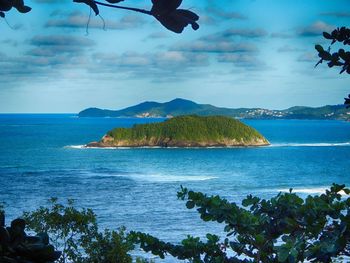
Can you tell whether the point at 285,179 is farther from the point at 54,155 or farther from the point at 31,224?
the point at 31,224

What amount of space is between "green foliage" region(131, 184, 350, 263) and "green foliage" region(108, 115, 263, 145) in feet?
398

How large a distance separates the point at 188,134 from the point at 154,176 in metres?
48.2

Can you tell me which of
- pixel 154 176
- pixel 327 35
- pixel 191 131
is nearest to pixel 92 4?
pixel 327 35

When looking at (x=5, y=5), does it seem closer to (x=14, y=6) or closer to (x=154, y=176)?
(x=14, y=6)

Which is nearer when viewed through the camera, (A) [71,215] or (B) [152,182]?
(A) [71,215]

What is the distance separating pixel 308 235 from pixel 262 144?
131695mm

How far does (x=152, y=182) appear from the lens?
76.8 m

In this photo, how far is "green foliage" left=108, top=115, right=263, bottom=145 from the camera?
12838 cm

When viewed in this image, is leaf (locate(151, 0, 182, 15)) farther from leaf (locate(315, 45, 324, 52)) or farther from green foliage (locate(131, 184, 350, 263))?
green foliage (locate(131, 184, 350, 263))

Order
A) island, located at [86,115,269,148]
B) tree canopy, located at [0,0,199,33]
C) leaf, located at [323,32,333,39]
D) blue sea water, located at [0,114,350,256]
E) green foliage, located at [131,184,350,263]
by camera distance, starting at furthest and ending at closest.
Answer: island, located at [86,115,269,148] → blue sea water, located at [0,114,350,256] → green foliage, located at [131,184,350,263] → leaf, located at [323,32,333,39] → tree canopy, located at [0,0,199,33]

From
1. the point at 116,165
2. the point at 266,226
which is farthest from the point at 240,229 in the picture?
the point at 116,165

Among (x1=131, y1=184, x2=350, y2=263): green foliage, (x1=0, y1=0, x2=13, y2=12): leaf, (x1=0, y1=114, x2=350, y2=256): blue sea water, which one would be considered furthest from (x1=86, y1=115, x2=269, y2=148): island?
(x1=0, y1=0, x2=13, y2=12): leaf

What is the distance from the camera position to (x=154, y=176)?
8444 cm

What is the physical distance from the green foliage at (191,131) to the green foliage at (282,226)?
121m
